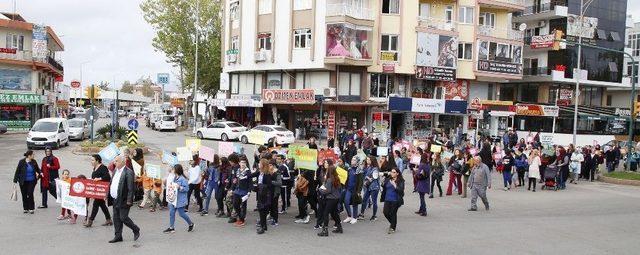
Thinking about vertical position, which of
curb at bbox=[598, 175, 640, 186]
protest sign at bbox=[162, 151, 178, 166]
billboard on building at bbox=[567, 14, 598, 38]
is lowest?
curb at bbox=[598, 175, 640, 186]

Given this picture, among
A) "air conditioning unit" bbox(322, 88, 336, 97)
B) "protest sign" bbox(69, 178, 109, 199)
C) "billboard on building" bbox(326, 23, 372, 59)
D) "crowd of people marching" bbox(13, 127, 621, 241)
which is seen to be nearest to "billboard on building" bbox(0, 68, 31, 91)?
"air conditioning unit" bbox(322, 88, 336, 97)

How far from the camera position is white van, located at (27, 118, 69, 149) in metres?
30.6

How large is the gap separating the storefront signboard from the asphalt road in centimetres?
2490

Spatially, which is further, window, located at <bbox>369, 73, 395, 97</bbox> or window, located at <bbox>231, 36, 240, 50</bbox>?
window, located at <bbox>231, 36, 240, 50</bbox>

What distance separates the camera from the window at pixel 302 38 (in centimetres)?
4369

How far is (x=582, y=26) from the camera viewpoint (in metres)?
55.3

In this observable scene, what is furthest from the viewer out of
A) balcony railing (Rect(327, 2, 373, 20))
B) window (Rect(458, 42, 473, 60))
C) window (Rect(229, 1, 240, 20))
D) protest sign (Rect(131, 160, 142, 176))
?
window (Rect(229, 1, 240, 20))

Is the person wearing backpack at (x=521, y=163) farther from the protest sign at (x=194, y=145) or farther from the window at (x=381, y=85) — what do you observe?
the window at (x=381, y=85)

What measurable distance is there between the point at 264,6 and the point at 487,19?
19213 mm

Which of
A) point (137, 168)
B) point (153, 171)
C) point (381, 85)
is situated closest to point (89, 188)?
point (153, 171)

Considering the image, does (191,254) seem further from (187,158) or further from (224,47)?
(224,47)

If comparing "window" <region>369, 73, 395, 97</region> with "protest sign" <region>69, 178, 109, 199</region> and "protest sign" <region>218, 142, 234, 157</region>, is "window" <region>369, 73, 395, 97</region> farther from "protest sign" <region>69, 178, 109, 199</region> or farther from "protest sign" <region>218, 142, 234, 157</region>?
"protest sign" <region>69, 178, 109, 199</region>

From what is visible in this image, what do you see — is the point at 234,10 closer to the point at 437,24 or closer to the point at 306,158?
the point at 437,24

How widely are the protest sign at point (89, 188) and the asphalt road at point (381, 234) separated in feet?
2.49
